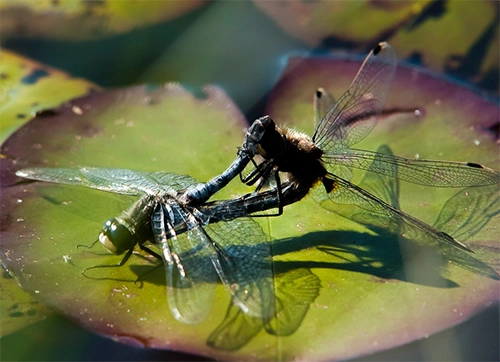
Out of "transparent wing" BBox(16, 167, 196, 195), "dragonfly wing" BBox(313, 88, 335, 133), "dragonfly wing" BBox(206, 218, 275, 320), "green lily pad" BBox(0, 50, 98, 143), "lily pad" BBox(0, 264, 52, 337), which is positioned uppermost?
"dragonfly wing" BBox(313, 88, 335, 133)

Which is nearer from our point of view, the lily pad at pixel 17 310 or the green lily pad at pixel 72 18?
the lily pad at pixel 17 310

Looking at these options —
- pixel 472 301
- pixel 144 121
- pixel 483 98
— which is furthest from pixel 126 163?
pixel 483 98

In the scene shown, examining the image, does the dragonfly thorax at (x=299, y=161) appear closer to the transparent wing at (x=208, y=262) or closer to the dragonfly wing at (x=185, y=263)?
the transparent wing at (x=208, y=262)

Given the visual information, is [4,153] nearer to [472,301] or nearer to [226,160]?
[226,160]

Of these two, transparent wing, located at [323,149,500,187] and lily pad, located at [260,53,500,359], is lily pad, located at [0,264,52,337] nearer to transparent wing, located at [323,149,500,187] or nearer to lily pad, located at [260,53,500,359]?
lily pad, located at [260,53,500,359]

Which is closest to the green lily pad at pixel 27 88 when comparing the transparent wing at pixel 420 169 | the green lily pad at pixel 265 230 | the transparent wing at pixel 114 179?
the green lily pad at pixel 265 230

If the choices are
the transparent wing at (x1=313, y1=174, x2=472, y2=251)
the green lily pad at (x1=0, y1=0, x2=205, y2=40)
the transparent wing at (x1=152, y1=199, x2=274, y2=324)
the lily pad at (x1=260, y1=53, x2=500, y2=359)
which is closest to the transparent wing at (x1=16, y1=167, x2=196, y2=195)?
the transparent wing at (x1=152, y1=199, x2=274, y2=324)

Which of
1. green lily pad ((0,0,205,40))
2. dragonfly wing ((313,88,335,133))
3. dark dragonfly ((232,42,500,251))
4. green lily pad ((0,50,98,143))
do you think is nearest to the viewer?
dark dragonfly ((232,42,500,251))

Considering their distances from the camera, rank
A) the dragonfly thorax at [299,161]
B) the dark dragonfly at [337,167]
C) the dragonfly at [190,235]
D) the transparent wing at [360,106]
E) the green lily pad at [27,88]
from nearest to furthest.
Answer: the dragonfly at [190,235], the dark dragonfly at [337,167], the dragonfly thorax at [299,161], the transparent wing at [360,106], the green lily pad at [27,88]

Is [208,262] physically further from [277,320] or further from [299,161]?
[299,161]
